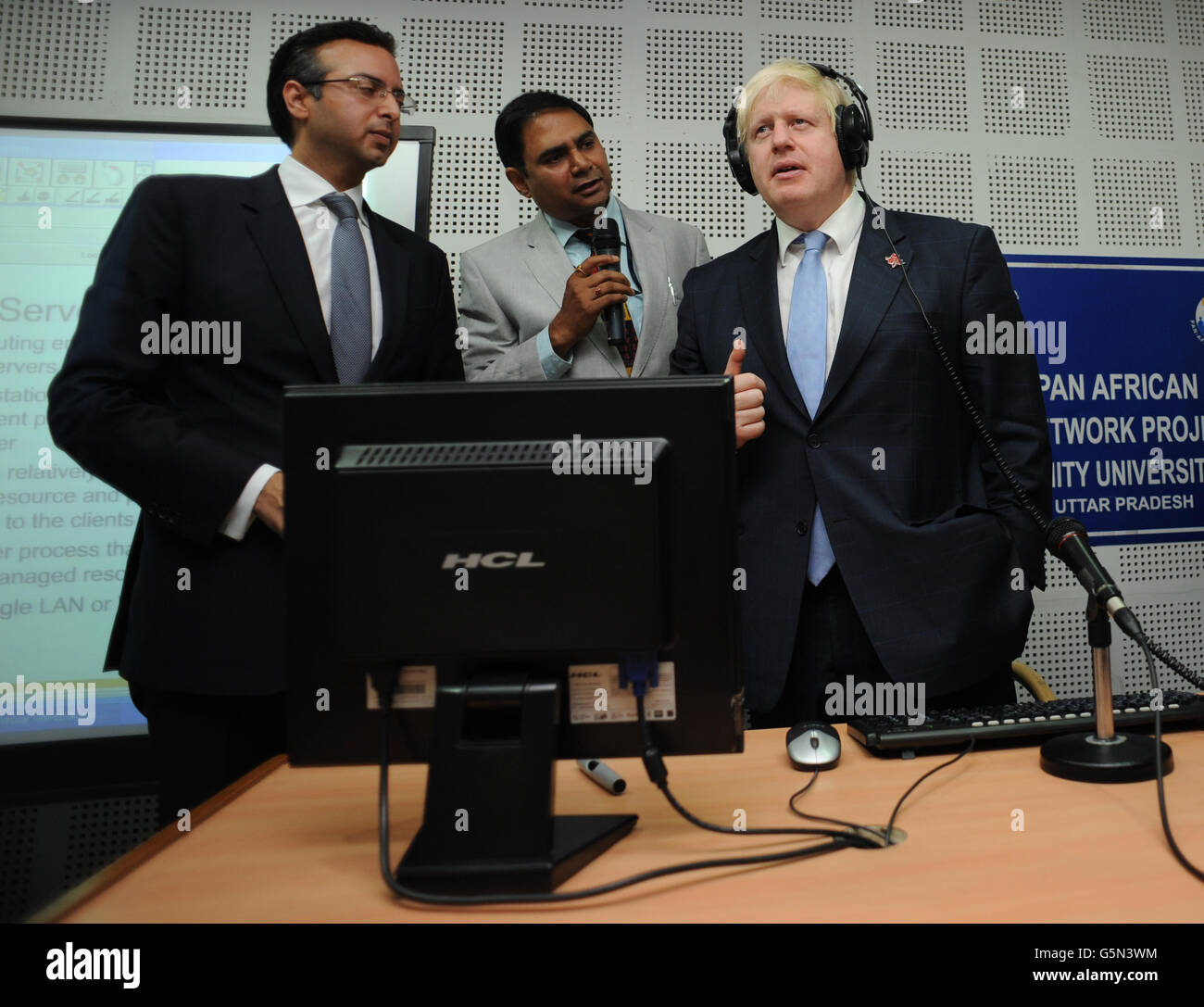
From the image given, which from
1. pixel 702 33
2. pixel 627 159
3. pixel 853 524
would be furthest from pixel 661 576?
pixel 702 33

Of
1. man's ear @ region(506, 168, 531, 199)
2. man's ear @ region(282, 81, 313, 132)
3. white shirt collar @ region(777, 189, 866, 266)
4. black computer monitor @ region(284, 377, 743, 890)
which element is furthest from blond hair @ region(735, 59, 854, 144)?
black computer monitor @ region(284, 377, 743, 890)

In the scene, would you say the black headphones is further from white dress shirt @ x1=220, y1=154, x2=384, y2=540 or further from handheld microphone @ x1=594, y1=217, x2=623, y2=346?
white dress shirt @ x1=220, y1=154, x2=384, y2=540

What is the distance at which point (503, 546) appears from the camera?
32.0 inches

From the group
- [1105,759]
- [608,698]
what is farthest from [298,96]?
[1105,759]

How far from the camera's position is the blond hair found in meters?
1.75

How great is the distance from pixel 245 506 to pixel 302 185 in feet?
2.59

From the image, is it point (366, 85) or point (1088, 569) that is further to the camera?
point (366, 85)

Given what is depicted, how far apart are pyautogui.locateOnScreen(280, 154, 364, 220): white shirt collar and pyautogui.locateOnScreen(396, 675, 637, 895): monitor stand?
1.36 meters

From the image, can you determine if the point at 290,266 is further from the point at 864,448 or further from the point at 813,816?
the point at 813,816

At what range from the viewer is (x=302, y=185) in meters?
1.78

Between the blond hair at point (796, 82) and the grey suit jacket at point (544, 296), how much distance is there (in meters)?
0.41
